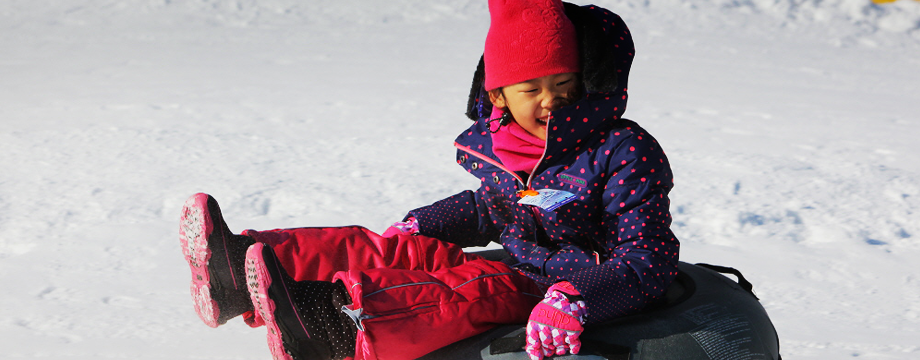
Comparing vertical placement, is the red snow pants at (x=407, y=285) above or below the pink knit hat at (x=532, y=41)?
below

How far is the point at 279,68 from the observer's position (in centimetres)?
610

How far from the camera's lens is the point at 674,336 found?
1650mm

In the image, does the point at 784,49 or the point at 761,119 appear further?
the point at 784,49

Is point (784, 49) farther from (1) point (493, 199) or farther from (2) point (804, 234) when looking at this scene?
(1) point (493, 199)

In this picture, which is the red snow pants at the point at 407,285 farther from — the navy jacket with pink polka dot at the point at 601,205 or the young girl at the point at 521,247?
the navy jacket with pink polka dot at the point at 601,205

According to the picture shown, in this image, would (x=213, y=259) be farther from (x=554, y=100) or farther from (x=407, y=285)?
(x=554, y=100)

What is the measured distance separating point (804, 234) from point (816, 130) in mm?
1678

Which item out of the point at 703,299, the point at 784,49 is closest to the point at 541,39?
the point at 703,299

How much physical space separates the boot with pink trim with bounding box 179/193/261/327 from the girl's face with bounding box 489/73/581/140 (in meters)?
0.66

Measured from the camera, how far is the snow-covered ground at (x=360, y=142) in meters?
2.55

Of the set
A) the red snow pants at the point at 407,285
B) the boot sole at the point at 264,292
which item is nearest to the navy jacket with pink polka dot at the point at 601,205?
the red snow pants at the point at 407,285

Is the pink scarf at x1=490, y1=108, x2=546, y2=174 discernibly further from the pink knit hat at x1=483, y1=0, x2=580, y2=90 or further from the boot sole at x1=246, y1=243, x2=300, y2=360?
the boot sole at x1=246, y1=243, x2=300, y2=360

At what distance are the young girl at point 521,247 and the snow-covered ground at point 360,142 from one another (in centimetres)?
60

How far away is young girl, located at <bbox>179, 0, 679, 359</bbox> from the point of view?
1590mm
